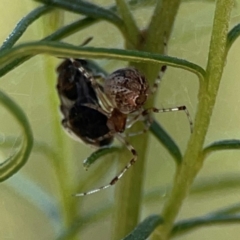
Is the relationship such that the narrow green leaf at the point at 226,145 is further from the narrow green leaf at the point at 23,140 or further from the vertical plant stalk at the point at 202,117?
the narrow green leaf at the point at 23,140

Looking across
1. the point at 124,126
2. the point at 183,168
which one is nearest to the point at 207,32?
the point at 124,126

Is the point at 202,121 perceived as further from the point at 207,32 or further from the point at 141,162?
the point at 207,32

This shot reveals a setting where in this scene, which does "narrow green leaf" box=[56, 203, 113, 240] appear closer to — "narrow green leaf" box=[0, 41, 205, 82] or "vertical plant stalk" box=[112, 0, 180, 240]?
"vertical plant stalk" box=[112, 0, 180, 240]

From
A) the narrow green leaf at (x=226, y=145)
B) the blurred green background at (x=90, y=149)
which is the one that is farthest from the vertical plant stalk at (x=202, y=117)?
the blurred green background at (x=90, y=149)

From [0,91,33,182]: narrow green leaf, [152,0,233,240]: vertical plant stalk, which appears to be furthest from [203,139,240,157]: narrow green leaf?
[0,91,33,182]: narrow green leaf

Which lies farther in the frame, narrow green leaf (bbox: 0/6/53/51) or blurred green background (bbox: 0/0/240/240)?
blurred green background (bbox: 0/0/240/240)

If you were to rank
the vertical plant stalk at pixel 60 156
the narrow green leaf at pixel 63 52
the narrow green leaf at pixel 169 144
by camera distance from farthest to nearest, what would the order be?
the vertical plant stalk at pixel 60 156 → the narrow green leaf at pixel 169 144 → the narrow green leaf at pixel 63 52
